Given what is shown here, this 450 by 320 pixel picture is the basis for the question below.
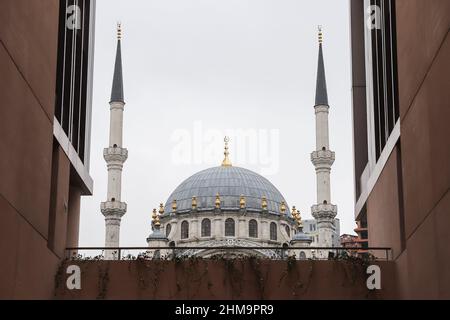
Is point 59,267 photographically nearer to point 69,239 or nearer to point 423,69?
point 69,239

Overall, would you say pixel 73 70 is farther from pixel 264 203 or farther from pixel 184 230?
pixel 184 230

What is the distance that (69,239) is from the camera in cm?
2320

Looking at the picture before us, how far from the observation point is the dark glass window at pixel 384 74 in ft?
66.7

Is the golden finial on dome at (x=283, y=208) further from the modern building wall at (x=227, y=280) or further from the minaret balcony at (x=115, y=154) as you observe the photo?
the modern building wall at (x=227, y=280)

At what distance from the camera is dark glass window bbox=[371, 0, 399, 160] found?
66.7 ft

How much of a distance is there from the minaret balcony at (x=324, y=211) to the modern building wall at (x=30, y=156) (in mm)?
39546

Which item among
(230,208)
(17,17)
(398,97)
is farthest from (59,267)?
(230,208)

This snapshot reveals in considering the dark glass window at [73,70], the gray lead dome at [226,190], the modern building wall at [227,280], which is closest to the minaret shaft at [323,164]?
the gray lead dome at [226,190]

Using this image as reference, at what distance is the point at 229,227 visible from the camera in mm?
Answer: 70188

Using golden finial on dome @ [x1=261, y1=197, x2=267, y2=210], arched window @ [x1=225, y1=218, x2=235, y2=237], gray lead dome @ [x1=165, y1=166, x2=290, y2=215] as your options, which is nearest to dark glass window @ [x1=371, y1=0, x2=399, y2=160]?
golden finial on dome @ [x1=261, y1=197, x2=267, y2=210]

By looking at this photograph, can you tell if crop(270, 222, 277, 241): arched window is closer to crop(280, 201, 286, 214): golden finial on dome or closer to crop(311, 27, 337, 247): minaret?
crop(280, 201, 286, 214): golden finial on dome

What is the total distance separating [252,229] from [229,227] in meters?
1.89

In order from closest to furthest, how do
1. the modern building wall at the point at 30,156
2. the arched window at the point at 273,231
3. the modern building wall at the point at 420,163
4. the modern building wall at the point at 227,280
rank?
the modern building wall at the point at 420,163 → the modern building wall at the point at 30,156 → the modern building wall at the point at 227,280 → the arched window at the point at 273,231

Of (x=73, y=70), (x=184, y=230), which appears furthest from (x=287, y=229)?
(x=73, y=70)
